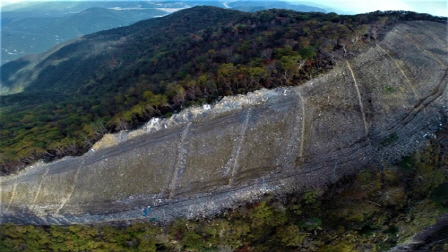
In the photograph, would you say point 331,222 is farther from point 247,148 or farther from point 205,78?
point 205,78

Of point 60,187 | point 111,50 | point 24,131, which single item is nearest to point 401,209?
point 60,187

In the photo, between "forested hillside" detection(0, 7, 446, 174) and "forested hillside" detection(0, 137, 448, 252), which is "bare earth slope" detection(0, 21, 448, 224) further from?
"forested hillside" detection(0, 7, 446, 174)

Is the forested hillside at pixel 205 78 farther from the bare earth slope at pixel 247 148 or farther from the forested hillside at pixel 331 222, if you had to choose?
the forested hillside at pixel 331 222

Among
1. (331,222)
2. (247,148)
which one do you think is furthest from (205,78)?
(331,222)

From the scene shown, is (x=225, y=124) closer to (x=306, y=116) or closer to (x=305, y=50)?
(x=306, y=116)

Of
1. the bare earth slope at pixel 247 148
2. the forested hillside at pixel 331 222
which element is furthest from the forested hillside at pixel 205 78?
the forested hillside at pixel 331 222

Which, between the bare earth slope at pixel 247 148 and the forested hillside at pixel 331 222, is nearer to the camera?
the forested hillside at pixel 331 222

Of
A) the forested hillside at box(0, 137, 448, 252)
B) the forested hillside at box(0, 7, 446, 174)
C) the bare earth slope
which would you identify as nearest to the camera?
the forested hillside at box(0, 137, 448, 252)

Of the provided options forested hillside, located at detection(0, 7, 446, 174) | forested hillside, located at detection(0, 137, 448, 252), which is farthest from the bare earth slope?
forested hillside, located at detection(0, 7, 446, 174)
